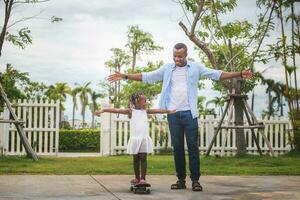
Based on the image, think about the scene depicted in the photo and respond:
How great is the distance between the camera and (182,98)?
17.5 feet

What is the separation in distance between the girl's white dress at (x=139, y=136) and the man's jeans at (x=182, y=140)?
33 cm

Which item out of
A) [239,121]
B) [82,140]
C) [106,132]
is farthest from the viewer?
[82,140]

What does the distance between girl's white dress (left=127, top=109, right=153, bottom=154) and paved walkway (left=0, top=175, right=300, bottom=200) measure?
1.50ft

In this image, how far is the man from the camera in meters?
5.29

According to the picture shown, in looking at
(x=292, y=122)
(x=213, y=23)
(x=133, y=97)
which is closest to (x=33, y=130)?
(x=213, y=23)

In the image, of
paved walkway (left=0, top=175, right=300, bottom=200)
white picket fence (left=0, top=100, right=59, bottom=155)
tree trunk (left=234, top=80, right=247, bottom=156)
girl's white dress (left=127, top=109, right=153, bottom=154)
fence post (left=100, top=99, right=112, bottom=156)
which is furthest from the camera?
fence post (left=100, top=99, right=112, bottom=156)

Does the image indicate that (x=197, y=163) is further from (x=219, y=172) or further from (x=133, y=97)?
(x=219, y=172)

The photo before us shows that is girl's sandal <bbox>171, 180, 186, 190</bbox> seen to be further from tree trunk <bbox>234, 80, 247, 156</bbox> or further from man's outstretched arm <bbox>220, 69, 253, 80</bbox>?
tree trunk <bbox>234, 80, 247, 156</bbox>

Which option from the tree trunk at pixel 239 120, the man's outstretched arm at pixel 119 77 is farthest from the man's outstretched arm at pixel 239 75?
the tree trunk at pixel 239 120

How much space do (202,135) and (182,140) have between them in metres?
9.84

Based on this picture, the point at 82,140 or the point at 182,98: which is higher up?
the point at 182,98

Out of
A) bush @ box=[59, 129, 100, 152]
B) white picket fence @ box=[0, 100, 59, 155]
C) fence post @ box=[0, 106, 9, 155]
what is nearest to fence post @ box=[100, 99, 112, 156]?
white picket fence @ box=[0, 100, 59, 155]

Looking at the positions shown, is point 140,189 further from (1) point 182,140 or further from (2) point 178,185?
(1) point 182,140

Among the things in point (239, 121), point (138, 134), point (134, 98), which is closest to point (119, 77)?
point (134, 98)
